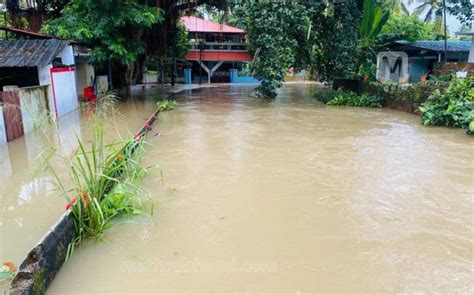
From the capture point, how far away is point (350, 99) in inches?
661

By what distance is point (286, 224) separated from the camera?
14.8 feet

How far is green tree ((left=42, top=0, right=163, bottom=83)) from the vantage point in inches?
529

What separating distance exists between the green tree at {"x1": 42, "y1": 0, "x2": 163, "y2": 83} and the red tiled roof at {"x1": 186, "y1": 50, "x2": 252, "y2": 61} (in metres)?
14.3

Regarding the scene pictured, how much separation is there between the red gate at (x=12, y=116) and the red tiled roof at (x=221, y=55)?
67.4 feet

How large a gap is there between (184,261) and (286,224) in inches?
54.0

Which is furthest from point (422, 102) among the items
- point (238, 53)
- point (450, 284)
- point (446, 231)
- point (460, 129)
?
point (238, 53)

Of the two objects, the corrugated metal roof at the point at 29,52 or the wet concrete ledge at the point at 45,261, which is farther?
the corrugated metal roof at the point at 29,52

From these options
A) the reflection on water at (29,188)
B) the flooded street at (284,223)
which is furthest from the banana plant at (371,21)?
the reflection on water at (29,188)

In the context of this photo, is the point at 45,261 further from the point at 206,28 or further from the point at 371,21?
the point at 206,28

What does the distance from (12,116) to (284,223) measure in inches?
287

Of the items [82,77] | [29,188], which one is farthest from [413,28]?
[29,188]

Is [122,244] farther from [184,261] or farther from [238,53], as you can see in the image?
[238,53]

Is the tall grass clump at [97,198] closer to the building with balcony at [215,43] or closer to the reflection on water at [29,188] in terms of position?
the reflection on water at [29,188]

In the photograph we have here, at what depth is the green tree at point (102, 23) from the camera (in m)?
13.4
